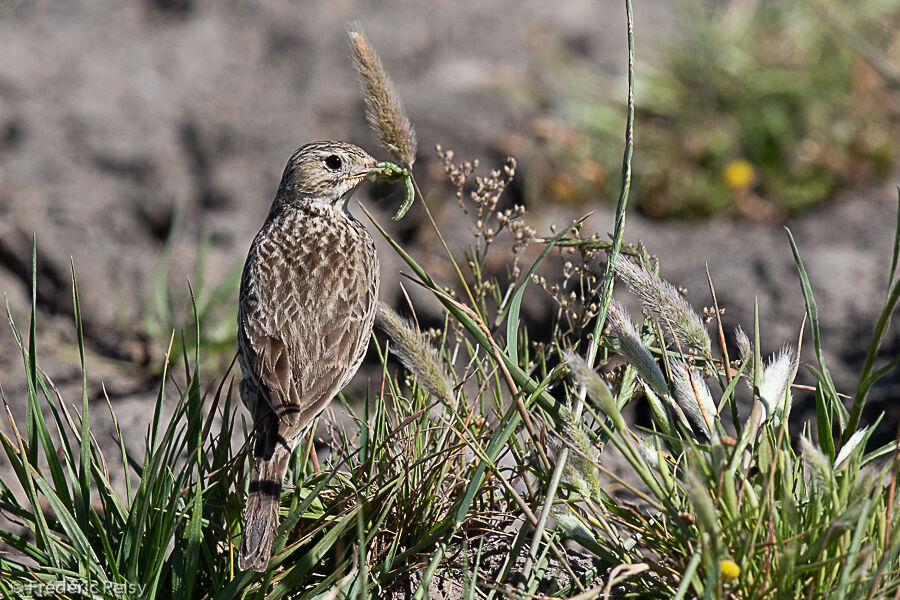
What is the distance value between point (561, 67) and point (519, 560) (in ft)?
17.1

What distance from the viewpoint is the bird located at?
2996mm

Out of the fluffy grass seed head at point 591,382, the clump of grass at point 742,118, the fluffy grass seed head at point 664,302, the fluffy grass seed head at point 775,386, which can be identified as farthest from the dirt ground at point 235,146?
the fluffy grass seed head at point 591,382

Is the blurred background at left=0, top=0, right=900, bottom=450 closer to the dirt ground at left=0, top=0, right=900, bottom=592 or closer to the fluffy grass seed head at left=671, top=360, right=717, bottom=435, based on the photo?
the dirt ground at left=0, top=0, right=900, bottom=592

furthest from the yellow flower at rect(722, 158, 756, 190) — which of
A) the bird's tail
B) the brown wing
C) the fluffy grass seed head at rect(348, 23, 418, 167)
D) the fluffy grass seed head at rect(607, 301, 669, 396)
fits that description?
the bird's tail

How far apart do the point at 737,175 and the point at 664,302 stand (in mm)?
4217

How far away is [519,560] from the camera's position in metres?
3.17

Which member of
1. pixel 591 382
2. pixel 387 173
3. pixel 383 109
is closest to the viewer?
pixel 591 382

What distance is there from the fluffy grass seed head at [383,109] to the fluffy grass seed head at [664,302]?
0.77 meters

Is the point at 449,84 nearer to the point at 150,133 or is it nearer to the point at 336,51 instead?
the point at 336,51

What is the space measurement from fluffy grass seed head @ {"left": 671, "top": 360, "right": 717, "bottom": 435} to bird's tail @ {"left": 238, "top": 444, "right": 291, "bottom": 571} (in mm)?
1218

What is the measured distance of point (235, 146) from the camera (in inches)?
275

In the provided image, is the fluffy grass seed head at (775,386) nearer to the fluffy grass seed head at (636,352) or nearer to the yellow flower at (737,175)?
the fluffy grass seed head at (636,352)

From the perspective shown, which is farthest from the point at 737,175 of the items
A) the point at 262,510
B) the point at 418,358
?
the point at 262,510

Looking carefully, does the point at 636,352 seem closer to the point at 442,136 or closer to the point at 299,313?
the point at 299,313
